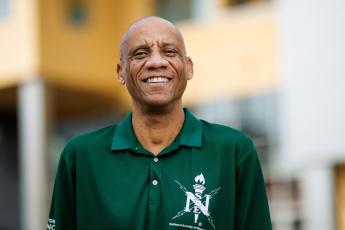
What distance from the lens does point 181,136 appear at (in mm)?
3139

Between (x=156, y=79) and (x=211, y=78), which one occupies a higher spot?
(x=211, y=78)

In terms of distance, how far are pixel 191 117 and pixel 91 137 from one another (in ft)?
1.19

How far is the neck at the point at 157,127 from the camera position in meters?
3.13

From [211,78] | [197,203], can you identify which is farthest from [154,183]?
[211,78]

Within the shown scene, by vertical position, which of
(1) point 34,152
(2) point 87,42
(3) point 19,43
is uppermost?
(2) point 87,42

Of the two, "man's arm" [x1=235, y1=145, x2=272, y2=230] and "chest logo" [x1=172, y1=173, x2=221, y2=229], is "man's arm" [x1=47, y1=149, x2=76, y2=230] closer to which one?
"chest logo" [x1=172, y1=173, x2=221, y2=229]

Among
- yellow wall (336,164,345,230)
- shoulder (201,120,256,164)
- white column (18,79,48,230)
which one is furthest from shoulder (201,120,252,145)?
white column (18,79,48,230)

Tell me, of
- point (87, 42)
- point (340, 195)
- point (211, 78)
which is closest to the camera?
point (340, 195)

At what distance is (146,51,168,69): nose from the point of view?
10.0ft

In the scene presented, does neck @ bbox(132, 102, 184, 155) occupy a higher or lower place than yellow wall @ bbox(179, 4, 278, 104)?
lower

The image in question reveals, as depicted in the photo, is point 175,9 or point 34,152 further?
point 175,9

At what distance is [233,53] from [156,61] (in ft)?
39.1

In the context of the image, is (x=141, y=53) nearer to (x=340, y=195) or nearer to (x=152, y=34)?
(x=152, y=34)

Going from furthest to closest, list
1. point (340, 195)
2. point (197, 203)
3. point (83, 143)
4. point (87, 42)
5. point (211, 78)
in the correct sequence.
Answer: point (87, 42), point (211, 78), point (340, 195), point (83, 143), point (197, 203)
